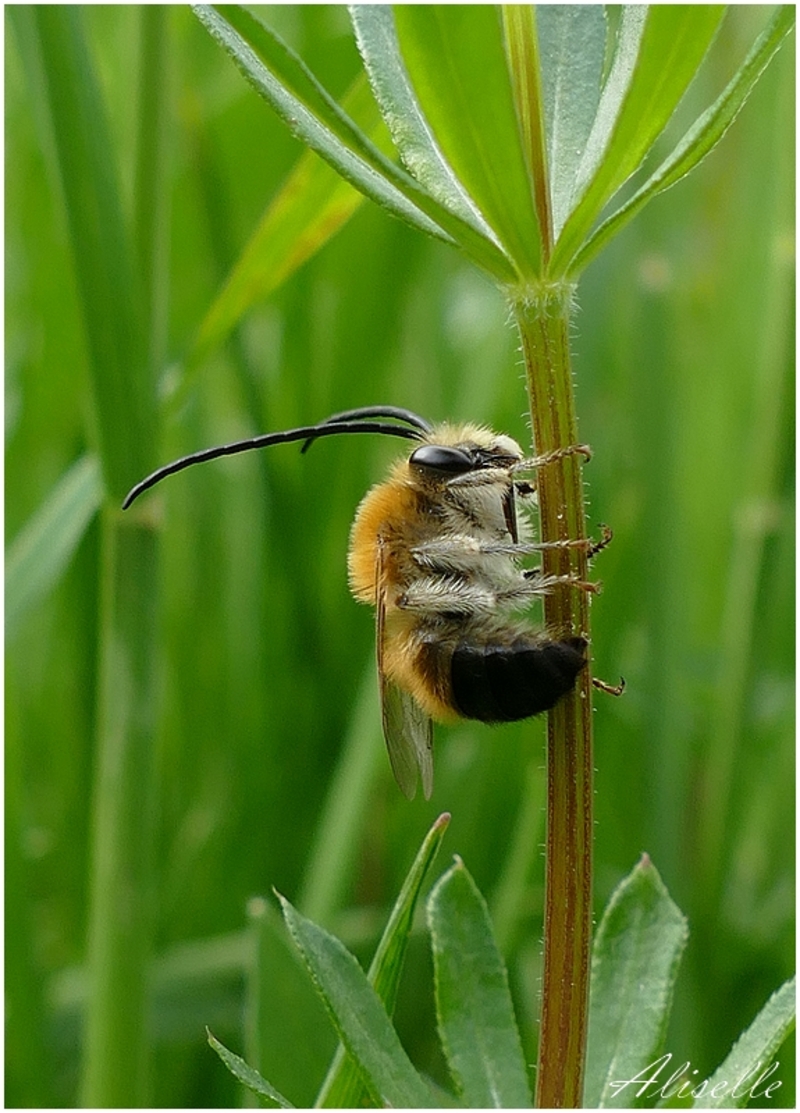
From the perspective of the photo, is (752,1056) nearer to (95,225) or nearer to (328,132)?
(328,132)

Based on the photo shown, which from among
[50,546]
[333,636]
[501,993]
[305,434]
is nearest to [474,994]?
[501,993]

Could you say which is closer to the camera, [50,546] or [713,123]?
[713,123]

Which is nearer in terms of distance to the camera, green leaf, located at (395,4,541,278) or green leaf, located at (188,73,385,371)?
green leaf, located at (395,4,541,278)

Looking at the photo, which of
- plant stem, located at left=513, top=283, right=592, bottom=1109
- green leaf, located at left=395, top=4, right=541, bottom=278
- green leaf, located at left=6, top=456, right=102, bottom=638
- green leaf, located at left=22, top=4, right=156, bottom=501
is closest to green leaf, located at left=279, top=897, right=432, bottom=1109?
plant stem, located at left=513, top=283, right=592, bottom=1109

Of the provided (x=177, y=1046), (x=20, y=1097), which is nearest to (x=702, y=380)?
(x=177, y=1046)

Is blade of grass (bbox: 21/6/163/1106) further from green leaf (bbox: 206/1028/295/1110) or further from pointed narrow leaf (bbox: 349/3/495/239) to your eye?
green leaf (bbox: 206/1028/295/1110)

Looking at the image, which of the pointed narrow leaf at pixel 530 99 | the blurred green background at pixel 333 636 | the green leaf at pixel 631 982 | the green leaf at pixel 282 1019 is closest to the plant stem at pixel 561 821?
the pointed narrow leaf at pixel 530 99

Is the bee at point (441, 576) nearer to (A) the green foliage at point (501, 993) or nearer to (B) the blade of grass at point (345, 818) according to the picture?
(A) the green foliage at point (501, 993)
